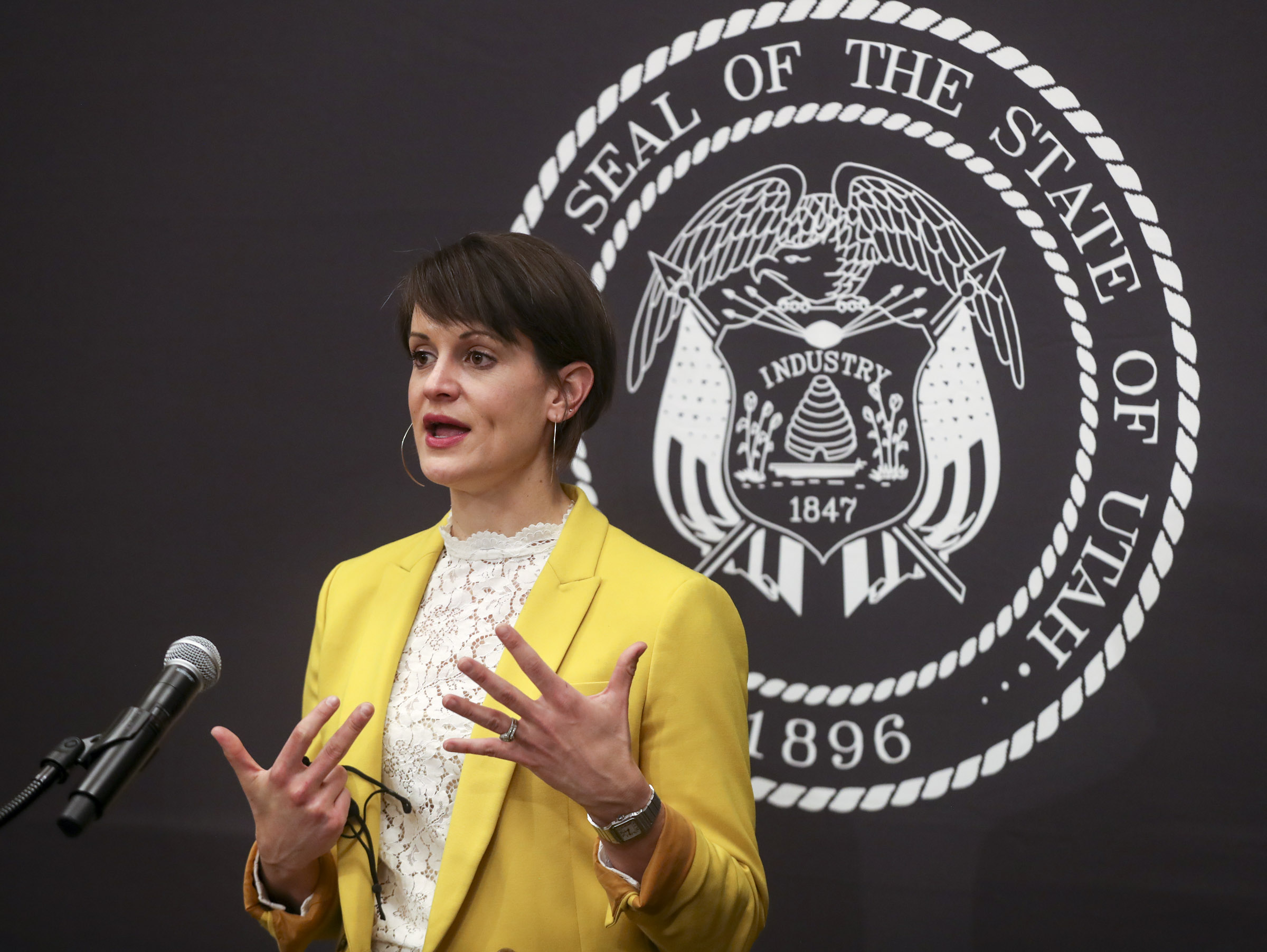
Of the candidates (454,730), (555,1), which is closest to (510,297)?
(454,730)

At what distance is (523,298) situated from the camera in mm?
1523

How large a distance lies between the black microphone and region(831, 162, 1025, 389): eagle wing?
141 cm

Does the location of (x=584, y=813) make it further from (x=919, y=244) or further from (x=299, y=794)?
(x=919, y=244)

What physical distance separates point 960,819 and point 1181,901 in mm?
391

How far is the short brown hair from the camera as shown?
1521mm

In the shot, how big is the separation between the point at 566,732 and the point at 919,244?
50.6 inches

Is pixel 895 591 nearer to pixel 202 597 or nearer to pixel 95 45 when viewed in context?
pixel 202 597

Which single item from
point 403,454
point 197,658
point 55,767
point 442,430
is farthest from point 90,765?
point 403,454

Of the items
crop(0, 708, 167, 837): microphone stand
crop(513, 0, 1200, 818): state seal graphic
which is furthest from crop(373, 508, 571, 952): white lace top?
crop(513, 0, 1200, 818): state seal graphic

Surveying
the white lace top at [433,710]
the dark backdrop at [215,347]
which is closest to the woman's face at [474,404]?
the white lace top at [433,710]

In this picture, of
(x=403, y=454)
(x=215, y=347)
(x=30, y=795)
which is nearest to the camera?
(x=30, y=795)

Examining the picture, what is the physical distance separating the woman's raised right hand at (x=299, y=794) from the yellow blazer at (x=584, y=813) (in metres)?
0.08

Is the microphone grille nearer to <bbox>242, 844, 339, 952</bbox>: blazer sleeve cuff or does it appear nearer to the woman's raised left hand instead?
the woman's raised left hand

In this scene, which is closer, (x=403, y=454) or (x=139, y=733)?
(x=139, y=733)
